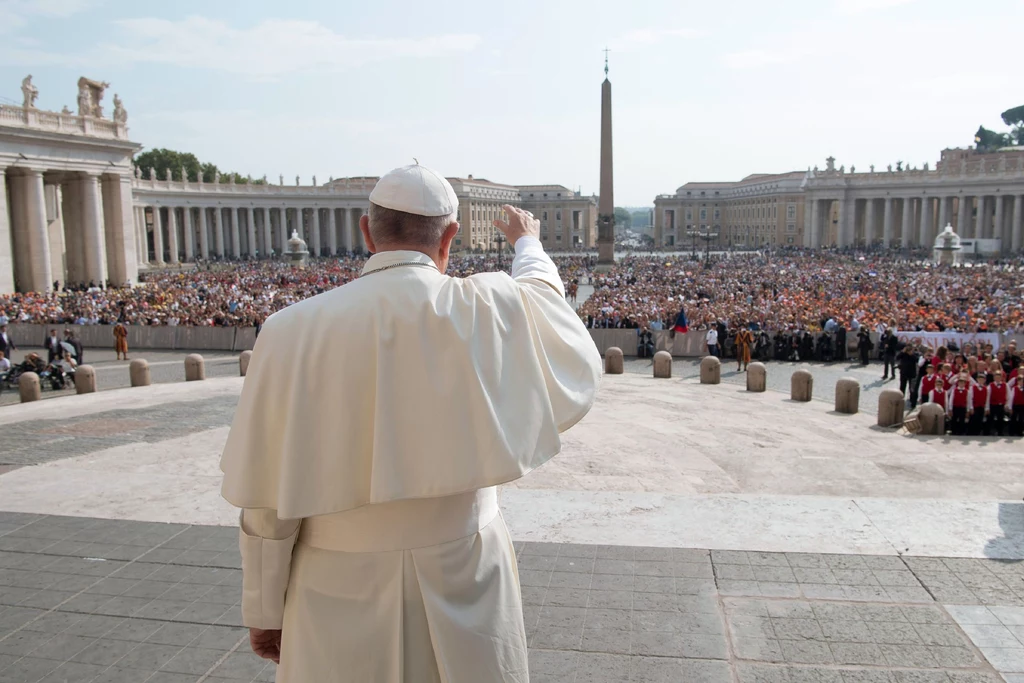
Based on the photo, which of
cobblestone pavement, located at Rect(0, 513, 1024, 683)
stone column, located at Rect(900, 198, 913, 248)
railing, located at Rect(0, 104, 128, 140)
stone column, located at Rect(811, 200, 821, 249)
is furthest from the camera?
stone column, located at Rect(811, 200, 821, 249)

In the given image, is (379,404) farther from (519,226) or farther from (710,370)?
(710,370)

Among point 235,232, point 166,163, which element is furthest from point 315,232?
point 166,163

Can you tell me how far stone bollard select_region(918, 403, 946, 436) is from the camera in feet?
36.5

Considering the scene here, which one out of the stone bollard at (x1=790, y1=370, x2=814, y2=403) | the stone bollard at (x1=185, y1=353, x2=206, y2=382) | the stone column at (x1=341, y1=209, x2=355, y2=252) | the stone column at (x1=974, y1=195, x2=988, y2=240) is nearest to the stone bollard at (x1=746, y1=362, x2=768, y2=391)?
the stone bollard at (x1=790, y1=370, x2=814, y2=403)

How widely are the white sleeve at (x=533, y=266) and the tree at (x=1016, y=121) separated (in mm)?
144331

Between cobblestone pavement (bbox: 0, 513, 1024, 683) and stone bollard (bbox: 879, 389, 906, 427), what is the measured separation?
7698mm

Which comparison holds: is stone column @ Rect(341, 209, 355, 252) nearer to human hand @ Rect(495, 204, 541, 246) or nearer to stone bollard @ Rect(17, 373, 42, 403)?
stone bollard @ Rect(17, 373, 42, 403)

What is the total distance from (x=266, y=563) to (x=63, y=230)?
52373mm

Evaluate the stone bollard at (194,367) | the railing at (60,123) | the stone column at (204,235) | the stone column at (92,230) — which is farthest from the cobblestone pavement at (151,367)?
the stone column at (204,235)

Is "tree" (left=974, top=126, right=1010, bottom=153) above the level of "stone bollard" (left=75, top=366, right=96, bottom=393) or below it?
above

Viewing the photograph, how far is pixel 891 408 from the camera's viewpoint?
38.3 feet

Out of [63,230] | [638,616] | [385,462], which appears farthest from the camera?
[63,230]

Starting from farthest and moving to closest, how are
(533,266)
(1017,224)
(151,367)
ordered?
(1017,224), (151,367), (533,266)

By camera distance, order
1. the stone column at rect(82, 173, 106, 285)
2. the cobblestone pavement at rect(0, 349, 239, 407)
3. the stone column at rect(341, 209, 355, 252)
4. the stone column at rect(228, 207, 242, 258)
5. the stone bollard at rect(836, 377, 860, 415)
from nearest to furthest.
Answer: the stone bollard at rect(836, 377, 860, 415) < the cobblestone pavement at rect(0, 349, 239, 407) < the stone column at rect(82, 173, 106, 285) < the stone column at rect(228, 207, 242, 258) < the stone column at rect(341, 209, 355, 252)
